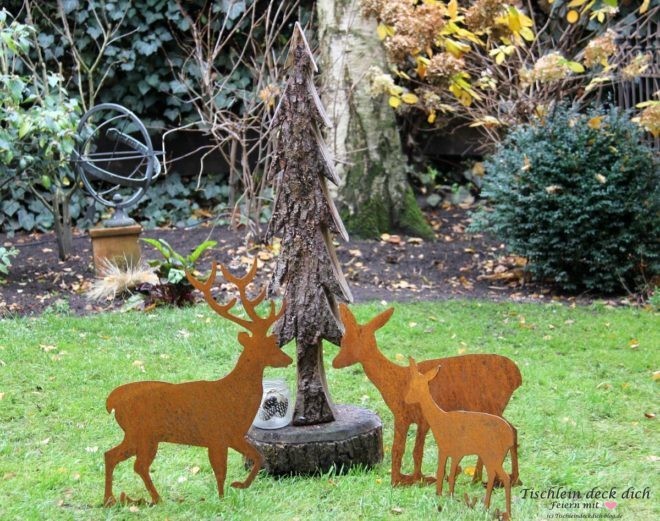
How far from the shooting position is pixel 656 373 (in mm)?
5746

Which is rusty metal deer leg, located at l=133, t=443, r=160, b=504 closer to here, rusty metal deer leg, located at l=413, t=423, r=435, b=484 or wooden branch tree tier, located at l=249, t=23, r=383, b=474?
wooden branch tree tier, located at l=249, t=23, r=383, b=474

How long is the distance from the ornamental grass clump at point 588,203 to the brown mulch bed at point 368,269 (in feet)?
1.63

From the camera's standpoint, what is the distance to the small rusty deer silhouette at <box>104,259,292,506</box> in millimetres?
3723

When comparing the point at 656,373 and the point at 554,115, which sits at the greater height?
the point at 554,115

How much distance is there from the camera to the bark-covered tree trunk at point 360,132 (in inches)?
386

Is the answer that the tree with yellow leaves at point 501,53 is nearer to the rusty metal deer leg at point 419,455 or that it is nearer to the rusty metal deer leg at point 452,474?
the rusty metal deer leg at point 419,455

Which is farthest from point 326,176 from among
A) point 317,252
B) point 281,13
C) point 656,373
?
point 281,13

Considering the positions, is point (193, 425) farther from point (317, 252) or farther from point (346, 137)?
point (346, 137)

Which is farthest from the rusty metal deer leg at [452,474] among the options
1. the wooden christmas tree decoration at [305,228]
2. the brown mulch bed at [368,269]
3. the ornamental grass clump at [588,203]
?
the ornamental grass clump at [588,203]

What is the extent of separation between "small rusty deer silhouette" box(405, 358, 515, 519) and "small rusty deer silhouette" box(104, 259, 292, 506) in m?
0.62

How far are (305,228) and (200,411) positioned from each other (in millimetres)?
1033

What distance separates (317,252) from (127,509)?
148 cm

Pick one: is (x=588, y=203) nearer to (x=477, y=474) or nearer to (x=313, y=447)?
(x=477, y=474)

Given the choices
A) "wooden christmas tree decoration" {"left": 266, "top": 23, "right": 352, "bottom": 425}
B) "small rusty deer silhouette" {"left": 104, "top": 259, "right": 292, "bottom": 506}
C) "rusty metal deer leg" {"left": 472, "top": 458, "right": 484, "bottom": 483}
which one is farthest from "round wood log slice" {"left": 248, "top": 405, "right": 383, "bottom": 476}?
"rusty metal deer leg" {"left": 472, "top": 458, "right": 484, "bottom": 483}
